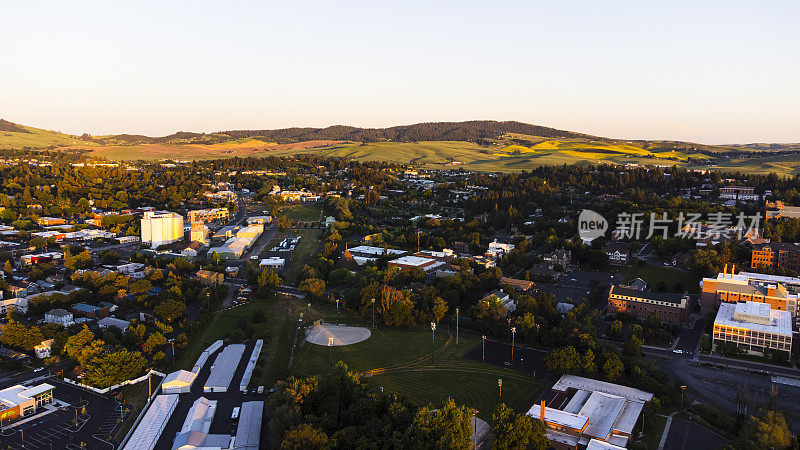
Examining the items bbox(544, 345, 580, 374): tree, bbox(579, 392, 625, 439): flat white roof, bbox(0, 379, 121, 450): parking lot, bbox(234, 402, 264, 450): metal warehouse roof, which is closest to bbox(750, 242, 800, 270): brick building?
bbox(544, 345, 580, 374): tree

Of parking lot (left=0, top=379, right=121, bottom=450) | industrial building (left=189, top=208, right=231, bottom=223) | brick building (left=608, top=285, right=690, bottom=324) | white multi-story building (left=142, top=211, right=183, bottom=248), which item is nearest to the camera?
parking lot (left=0, top=379, right=121, bottom=450)

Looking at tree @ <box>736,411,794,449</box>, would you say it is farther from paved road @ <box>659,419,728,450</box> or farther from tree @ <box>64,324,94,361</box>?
tree @ <box>64,324,94,361</box>

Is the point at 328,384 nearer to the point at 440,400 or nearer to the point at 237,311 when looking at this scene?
the point at 440,400

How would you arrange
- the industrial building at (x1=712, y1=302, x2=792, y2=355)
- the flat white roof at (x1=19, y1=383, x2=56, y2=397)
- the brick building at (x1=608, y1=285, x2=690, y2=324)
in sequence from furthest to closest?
the brick building at (x1=608, y1=285, x2=690, y2=324)
the industrial building at (x1=712, y1=302, x2=792, y2=355)
the flat white roof at (x1=19, y1=383, x2=56, y2=397)

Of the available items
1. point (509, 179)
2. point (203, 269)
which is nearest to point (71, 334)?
point (203, 269)

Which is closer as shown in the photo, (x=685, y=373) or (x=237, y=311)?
(x=685, y=373)

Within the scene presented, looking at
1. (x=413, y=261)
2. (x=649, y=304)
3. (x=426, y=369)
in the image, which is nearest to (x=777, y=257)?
(x=649, y=304)

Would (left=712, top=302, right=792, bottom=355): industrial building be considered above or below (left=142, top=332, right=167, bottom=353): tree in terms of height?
above

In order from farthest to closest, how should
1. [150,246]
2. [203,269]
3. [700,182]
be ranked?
[700,182] → [150,246] → [203,269]
